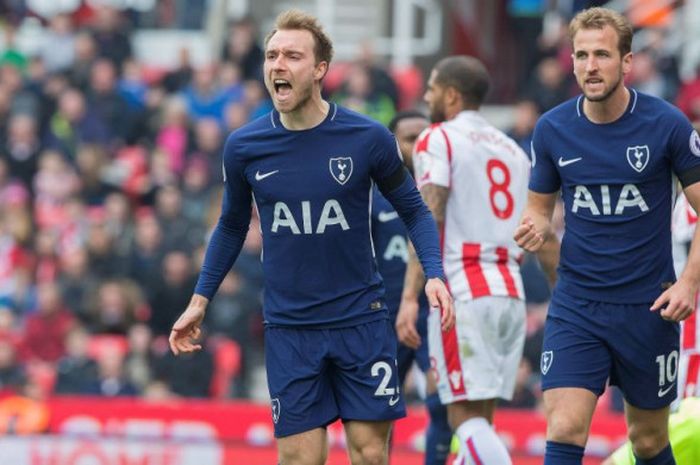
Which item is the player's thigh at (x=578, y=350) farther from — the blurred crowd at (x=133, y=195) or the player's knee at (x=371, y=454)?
the blurred crowd at (x=133, y=195)

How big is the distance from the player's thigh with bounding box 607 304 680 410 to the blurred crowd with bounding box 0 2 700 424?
6.54 meters

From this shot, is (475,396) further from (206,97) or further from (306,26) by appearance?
(206,97)

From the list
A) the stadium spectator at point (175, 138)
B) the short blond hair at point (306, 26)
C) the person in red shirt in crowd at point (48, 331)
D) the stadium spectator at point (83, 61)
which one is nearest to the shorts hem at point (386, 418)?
the short blond hair at point (306, 26)

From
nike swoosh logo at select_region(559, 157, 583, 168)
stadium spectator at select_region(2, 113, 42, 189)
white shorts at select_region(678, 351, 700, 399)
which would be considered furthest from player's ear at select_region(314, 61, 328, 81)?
stadium spectator at select_region(2, 113, 42, 189)

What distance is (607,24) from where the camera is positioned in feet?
27.3

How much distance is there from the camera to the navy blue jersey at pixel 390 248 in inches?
413

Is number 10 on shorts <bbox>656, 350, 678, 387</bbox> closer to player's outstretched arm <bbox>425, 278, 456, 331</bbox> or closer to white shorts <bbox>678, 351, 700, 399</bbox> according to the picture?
player's outstretched arm <bbox>425, 278, 456, 331</bbox>

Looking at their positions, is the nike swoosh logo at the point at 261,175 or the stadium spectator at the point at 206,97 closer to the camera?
the nike swoosh logo at the point at 261,175

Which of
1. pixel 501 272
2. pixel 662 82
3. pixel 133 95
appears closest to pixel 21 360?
pixel 133 95

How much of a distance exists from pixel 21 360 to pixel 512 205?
28.9 ft

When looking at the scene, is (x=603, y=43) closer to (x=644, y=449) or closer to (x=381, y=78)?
(x=644, y=449)

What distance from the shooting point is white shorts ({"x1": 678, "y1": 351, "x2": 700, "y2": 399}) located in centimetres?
991

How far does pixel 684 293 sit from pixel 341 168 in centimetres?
173

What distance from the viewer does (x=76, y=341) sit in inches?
674
